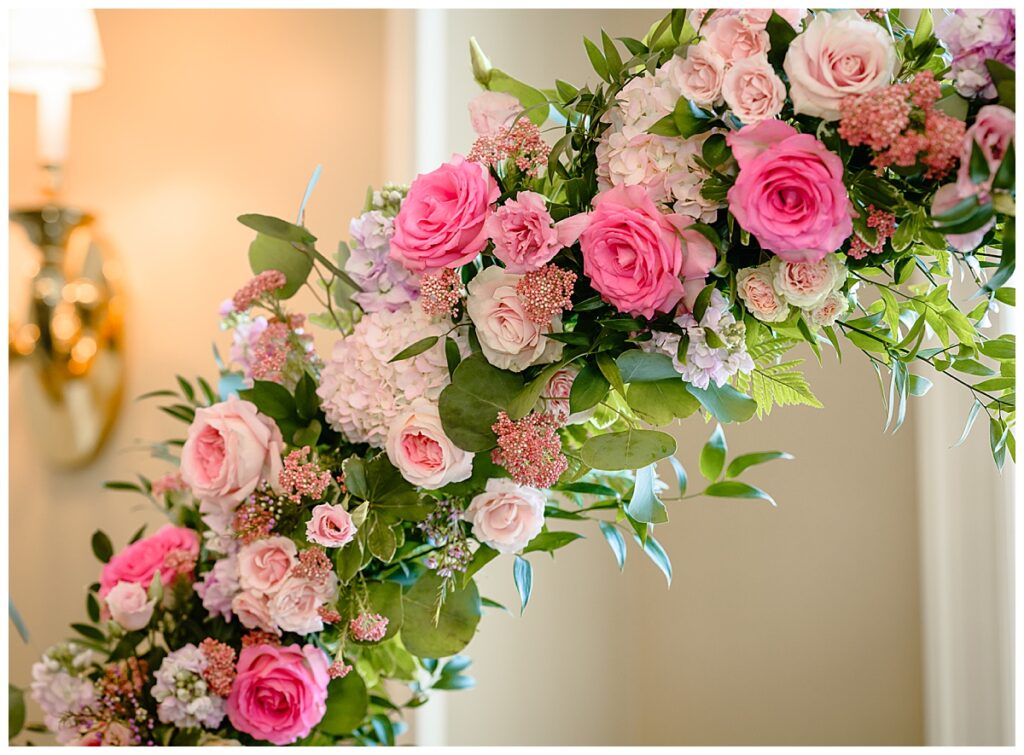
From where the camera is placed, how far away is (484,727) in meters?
1.36

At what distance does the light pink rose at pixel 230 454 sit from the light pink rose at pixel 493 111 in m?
0.26

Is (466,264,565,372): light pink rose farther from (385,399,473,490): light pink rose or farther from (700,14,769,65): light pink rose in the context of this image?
(700,14,769,65): light pink rose

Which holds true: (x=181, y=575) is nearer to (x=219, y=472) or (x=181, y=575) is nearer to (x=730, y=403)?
(x=219, y=472)

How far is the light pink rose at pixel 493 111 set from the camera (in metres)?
0.63

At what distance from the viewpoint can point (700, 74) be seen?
0.53 metres

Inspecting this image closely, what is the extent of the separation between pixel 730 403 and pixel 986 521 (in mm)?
555

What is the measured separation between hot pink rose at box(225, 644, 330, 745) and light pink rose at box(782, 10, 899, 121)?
1.68ft

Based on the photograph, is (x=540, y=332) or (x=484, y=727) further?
(x=484, y=727)

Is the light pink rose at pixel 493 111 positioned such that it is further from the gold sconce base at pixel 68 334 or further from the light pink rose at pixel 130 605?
the gold sconce base at pixel 68 334

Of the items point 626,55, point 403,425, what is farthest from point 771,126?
point 626,55


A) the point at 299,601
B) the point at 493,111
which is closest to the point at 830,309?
the point at 493,111

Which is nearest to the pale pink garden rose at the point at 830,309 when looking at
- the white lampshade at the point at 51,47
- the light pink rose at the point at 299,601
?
the light pink rose at the point at 299,601

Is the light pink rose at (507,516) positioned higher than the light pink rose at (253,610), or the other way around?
the light pink rose at (507,516)

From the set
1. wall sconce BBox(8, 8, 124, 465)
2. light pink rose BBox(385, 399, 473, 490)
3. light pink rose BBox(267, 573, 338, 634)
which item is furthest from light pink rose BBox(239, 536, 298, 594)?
wall sconce BBox(8, 8, 124, 465)
